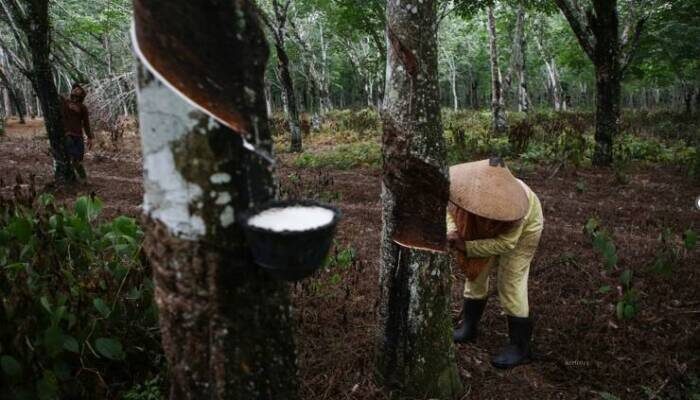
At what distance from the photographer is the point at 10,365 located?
190 centimetres

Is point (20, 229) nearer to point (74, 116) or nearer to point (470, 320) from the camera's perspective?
point (470, 320)

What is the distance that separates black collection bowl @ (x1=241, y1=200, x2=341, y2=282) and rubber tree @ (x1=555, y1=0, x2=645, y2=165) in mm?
9126

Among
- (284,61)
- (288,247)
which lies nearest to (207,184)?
(288,247)

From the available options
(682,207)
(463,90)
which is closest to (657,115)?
(682,207)

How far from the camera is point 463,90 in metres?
61.2

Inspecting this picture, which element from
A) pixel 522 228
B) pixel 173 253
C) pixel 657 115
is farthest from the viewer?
pixel 657 115

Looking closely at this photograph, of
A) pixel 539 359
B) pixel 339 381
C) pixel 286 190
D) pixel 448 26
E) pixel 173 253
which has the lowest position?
pixel 539 359

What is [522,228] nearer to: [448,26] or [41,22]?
[41,22]

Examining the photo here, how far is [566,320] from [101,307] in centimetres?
330

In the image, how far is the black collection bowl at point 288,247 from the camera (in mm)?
1212

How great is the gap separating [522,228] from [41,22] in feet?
25.8

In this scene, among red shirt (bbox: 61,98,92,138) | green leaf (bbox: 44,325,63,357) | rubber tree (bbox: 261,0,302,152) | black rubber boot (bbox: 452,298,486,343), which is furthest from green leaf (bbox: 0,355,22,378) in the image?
rubber tree (bbox: 261,0,302,152)

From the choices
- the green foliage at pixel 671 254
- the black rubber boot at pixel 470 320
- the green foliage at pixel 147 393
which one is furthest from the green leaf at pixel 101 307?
the green foliage at pixel 671 254

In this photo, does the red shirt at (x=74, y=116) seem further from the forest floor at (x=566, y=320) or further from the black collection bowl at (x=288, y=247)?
the black collection bowl at (x=288, y=247)
